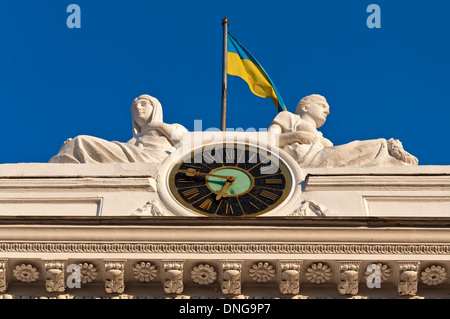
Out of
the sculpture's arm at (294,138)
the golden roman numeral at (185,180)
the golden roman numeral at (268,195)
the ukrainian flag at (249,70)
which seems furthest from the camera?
the ukrainian flag at (249,70)

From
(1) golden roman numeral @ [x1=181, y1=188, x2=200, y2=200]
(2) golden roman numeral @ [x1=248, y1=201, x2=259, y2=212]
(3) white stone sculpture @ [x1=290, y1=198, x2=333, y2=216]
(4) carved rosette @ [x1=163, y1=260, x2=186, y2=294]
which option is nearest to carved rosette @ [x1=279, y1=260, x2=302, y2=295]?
(4) carved rosette @ [x1=163, y1=260, x2=186, y2=294]

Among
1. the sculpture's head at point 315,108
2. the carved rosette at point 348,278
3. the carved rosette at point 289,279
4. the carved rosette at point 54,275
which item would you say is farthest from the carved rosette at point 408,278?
the sculpture's head at point 315,108

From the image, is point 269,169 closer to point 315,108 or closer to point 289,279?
point 315,108

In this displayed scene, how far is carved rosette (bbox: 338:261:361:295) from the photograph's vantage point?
21.4 m

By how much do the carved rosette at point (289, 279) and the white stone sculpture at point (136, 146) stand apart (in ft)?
13.4

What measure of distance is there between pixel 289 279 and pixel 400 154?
414 cm

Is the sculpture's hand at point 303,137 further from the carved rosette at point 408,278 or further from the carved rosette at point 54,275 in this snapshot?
the carved rosette at point 54,275

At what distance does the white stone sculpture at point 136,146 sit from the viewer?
81.5 feet

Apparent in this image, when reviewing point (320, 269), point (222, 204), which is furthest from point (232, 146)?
point (320, 269)

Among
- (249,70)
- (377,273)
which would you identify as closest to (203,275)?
(377,273)

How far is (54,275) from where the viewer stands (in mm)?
21562

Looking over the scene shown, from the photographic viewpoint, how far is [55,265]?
21625 mm
